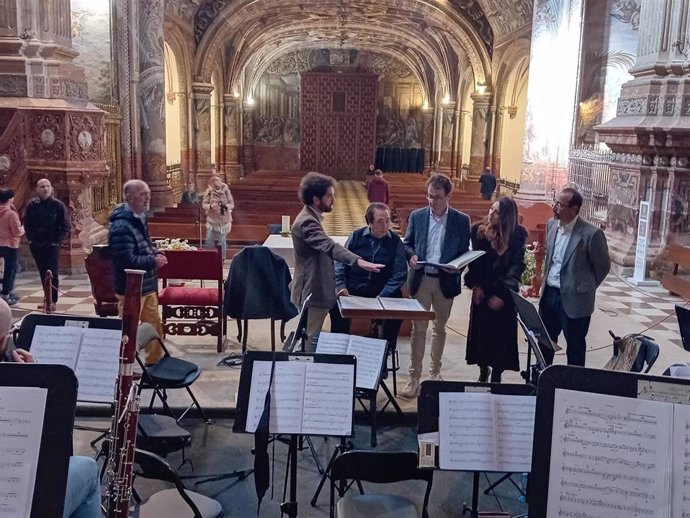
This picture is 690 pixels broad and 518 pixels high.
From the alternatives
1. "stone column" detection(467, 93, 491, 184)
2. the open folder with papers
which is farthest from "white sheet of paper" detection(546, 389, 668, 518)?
"stone column" detection(467, 93, 491, 184)

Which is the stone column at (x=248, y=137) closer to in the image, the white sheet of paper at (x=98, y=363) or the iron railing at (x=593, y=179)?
the iron railing at (x=593, y=179)

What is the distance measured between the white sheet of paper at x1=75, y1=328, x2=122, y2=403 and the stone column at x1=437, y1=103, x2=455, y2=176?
949 inches

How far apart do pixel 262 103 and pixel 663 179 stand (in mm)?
25465

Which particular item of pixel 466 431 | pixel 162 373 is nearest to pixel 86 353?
pixel 162 373

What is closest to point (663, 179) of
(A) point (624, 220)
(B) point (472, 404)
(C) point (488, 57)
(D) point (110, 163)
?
(A) point (624, 220)

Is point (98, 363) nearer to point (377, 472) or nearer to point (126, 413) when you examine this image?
point (126, 413)

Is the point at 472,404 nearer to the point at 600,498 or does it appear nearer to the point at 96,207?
the point at 600,498

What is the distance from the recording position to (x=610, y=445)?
1.97m

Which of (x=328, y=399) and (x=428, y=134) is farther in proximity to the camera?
(x=428, y=134)

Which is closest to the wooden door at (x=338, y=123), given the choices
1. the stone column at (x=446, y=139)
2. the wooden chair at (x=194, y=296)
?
the stone column at (x=446, y=139)

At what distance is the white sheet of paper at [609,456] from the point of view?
1.94 metres

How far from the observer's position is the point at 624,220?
10273 millimetres

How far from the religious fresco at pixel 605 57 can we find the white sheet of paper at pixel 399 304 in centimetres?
1042

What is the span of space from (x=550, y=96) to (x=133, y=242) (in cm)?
1099
